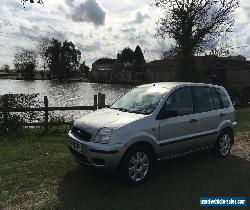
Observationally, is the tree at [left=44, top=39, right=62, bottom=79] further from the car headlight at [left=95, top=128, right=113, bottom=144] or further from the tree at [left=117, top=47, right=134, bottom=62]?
the car headlight at [left=95, top=128, right=113, bottom=144]

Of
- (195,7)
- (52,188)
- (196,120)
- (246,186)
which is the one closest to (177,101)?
(196,120)

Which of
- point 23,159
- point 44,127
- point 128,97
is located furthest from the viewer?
point 44,127

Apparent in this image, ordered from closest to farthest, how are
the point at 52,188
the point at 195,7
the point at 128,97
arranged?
the point at 52,188, the point at 128,97, the point at 195,7

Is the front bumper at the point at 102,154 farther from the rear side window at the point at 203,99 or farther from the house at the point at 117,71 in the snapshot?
the house at the point at 117,71

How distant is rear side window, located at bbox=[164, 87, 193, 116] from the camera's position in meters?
6.88

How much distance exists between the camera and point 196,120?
7285mm

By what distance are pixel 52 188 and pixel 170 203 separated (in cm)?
215

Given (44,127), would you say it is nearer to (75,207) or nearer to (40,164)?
(40,164)

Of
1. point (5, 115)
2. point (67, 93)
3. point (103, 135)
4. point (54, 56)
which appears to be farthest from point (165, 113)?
point (54, 56)

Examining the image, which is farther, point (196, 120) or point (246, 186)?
point (196, 120)

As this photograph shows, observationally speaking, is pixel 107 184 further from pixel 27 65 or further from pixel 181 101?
pixel 27 65

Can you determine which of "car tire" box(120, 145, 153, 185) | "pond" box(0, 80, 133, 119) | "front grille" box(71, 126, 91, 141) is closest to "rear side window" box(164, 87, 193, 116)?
"car tire" box(120, 145, 153, 185)

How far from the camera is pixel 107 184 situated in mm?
6301

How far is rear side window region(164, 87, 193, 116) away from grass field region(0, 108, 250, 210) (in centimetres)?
132
